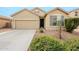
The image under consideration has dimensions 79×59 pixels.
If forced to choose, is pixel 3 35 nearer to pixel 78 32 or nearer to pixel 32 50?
pixel 32 50

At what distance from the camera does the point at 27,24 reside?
348 inches

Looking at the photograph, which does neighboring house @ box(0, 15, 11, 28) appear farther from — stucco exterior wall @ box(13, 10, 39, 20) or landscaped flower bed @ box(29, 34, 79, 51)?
landscaped flower bed @ box(29, 34, 79, 51)

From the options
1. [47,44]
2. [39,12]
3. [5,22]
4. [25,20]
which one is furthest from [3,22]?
[47,44]

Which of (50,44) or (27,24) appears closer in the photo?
(50,44)

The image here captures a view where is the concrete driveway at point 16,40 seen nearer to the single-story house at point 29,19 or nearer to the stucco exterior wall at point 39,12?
the single-story house at point 29,19

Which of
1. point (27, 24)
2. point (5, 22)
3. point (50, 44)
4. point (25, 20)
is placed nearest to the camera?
point (50, 44)

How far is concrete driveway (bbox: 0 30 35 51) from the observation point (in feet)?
29.4

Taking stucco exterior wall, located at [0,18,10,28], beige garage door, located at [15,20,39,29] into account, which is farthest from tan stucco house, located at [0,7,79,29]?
stucco exterior wall, located at [0,18,10,28]

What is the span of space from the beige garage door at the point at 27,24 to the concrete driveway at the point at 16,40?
0.19 meters

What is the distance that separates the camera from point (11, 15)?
820 cm

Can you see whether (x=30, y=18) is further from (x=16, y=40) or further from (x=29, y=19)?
(x=16, y=40)

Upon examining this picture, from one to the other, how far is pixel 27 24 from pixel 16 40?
1.21 m
